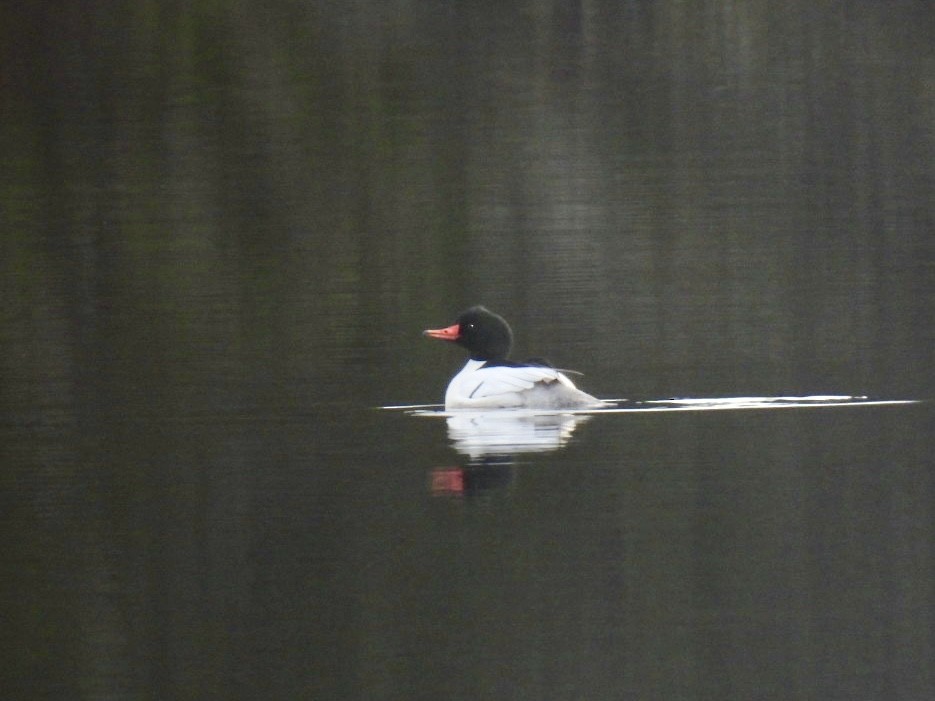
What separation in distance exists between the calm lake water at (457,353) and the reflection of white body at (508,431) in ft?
0.20

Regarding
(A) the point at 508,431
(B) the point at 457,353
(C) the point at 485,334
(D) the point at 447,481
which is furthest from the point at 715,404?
(B) the point at 457,353

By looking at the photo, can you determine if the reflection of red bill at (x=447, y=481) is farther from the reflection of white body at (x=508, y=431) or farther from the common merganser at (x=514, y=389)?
the common merganser at (x=514, y=389)

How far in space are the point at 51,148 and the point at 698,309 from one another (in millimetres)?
14332

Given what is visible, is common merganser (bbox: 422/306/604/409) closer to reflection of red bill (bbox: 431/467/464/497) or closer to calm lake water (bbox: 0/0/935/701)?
calm lake water (bbox: 0/0/935/701)

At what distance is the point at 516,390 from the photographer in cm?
1036

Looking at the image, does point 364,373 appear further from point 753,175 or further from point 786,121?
point 786,121

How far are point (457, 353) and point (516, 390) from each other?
305cm

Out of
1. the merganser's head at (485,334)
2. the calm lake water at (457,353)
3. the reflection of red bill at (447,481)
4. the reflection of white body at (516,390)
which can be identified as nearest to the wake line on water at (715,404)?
the reflection of white body at (516,390)

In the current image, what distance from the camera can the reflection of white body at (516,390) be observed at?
1016 cm

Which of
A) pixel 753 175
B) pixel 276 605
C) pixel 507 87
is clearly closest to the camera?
Result: pixel 276 605

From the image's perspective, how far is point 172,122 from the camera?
28000 millimetres

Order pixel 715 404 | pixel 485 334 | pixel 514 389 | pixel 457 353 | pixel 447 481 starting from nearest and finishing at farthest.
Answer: pixel 447 481 → pixel 715 404 → pixel 514 389 → pixel 485 334 → pixel 457 353

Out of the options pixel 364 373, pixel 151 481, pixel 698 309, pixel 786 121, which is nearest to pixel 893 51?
pixel 786 121

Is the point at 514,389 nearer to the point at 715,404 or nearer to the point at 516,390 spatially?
the point at 516,390
